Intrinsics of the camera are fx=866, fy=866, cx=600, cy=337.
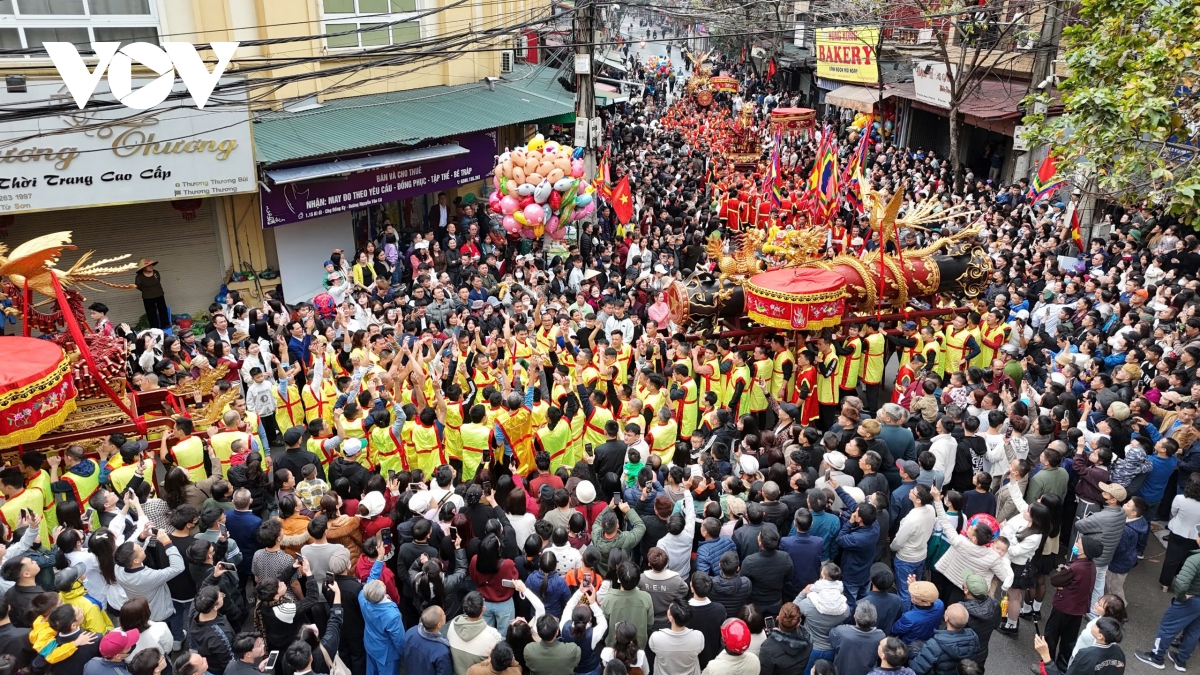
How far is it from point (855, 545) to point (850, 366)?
13.0 feet

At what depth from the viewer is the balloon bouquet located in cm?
1294

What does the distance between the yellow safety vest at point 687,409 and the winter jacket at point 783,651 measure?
3.64m

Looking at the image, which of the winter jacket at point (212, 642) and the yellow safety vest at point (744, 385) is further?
the yellow safety vest at point (744, 385)

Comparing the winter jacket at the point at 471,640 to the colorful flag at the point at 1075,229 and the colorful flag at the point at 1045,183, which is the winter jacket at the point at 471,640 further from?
the colorful flag at the point at 1045,183

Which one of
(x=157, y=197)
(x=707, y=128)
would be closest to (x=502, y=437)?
(x=157, y=197)

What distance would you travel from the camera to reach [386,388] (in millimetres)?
8328

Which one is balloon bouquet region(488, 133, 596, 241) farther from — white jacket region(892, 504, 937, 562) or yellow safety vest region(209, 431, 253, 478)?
white jacket region(892, 504, 937, 562)

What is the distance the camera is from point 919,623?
5.21 metres

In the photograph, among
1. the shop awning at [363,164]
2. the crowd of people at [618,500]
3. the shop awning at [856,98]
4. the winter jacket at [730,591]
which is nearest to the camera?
the crowd of people at [618,500]

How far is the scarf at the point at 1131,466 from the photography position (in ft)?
22.6

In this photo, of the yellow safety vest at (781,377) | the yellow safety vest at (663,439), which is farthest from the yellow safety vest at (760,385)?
the yellow safety vest at (663,439)

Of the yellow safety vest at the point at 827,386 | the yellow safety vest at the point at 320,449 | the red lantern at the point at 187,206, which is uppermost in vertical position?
the red lantern at the point at 187,206

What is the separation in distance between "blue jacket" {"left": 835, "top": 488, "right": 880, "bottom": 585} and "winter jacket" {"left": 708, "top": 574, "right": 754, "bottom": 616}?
96cm

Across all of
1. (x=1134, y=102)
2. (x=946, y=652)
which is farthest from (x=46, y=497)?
(x=1134, y=102)
